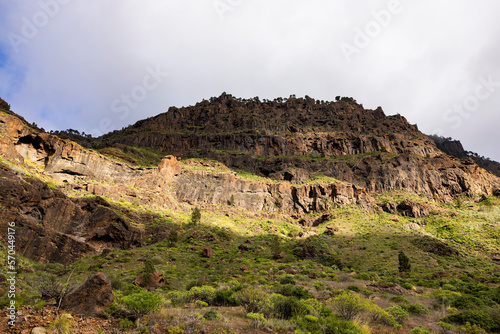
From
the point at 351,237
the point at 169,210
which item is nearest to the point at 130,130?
the point at 169,210

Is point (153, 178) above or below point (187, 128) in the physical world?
below

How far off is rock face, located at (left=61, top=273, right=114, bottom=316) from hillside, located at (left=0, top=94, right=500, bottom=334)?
0.18 ft

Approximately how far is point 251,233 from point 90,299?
5162cm

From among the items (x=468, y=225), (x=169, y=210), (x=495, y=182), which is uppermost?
(x=495, y=182)

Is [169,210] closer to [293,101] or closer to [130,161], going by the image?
[130,161]

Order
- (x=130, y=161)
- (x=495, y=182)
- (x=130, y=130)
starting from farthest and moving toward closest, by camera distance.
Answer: (x=130, y=130), (x=495, y=182), (x=130, y=161)

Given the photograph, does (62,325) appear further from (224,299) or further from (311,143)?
(311,143)

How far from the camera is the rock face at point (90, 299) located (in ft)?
32.8

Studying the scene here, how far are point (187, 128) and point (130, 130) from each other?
35074mm

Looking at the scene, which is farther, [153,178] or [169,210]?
[153,178]

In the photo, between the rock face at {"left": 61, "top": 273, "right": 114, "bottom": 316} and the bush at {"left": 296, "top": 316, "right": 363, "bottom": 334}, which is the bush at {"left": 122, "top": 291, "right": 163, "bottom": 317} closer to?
the rock face at {"left": 61, "top": 273, "right": 114, "bottom": 316}

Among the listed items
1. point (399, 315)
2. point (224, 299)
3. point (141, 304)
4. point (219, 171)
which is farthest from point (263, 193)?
point (141, 304)

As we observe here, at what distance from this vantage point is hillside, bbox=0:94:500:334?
12438mm

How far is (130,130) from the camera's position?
5561 inches
